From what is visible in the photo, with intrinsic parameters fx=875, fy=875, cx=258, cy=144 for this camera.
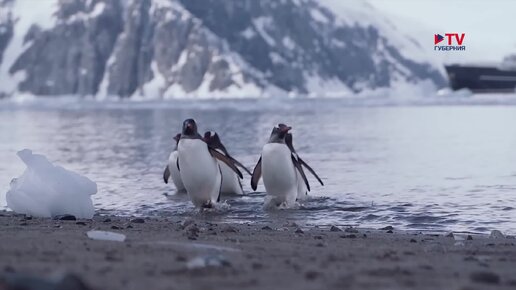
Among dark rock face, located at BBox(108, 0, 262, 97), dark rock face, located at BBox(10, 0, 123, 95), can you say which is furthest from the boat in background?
dark rock face, located at BBox(10, 0, 123, 95)

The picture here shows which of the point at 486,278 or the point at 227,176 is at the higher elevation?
the point at 486,278

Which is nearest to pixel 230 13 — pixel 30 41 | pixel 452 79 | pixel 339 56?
pixel 339 56

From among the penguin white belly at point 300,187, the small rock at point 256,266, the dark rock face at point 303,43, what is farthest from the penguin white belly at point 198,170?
the dark rock face at point 303,43

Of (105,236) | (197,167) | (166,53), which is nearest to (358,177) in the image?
(197,167)

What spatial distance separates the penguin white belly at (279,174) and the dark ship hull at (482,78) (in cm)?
7910

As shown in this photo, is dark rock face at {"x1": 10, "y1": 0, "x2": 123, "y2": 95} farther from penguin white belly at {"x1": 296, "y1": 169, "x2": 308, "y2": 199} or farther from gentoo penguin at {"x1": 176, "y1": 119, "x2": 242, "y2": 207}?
gentoo penguin at {"x1": 176, "y1": 119, "x2": 242, "y2": 207}

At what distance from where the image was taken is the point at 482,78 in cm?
8656

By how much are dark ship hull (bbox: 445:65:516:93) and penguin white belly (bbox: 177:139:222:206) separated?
3132 inches

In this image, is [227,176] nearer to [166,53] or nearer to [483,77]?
[483,77]

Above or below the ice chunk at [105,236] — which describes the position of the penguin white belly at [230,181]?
below

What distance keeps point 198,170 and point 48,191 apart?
2.37 meters

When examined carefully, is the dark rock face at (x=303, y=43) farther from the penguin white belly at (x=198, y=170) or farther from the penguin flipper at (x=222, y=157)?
the penguin white belly at (x=198, y=170)

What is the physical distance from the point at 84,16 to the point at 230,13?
2932 centimetres

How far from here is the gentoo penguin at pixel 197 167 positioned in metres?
10.2
